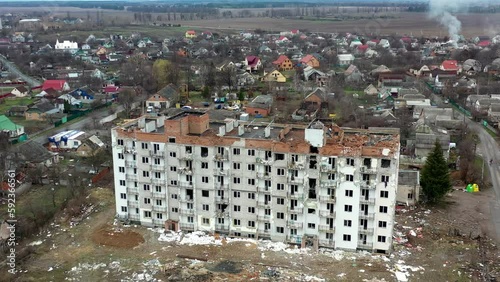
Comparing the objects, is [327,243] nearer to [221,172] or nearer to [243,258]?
[243,258]

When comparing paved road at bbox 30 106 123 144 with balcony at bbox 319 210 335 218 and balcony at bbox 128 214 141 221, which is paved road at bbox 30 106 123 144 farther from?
balcony at bbox 319 210 335 218

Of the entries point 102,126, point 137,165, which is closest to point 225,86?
point 102,126

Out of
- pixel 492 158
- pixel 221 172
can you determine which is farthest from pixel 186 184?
pixel 492 158

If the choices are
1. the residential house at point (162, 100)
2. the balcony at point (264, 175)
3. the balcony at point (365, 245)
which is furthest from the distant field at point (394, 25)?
the balcony at point (264, 175)

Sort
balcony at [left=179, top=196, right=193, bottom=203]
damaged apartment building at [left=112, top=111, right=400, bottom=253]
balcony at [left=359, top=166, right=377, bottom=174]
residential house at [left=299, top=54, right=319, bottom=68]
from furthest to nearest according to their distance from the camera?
residential house at [left=299, top=54, right=319, bottom=68] < balcony at [left=179, top=196, right=193, bottom=203] < damaged apartment building at [left=112, top=111, right=400, bottom=253] < balcony at [left=359, top=166, right=377, bottom=174]

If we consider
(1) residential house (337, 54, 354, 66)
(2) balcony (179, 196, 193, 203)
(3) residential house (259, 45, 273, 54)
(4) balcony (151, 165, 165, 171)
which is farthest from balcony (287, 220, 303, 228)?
(3) residential house (259, 45, 273, 54)

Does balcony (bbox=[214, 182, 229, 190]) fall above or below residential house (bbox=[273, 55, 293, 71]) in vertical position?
below
